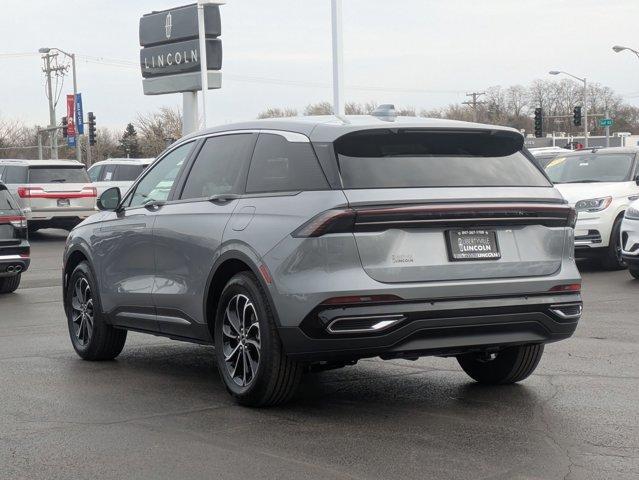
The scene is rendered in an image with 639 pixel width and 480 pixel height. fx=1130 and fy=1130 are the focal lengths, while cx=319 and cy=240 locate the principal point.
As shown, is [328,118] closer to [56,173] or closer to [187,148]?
[187,148]

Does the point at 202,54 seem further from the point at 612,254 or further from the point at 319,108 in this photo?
the point at 319,108

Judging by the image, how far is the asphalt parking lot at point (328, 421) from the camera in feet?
17.9

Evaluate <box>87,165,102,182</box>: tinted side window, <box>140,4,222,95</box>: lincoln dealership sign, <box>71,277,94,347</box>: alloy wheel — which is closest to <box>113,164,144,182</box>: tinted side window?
<box>87,165,102,182</box>: tinted side window

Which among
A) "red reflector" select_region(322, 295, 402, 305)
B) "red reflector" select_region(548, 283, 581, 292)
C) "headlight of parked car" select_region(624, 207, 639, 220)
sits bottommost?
"headlight of parked car" select_region(624, 207, 639, 220)

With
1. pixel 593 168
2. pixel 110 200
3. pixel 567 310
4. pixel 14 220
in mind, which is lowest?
pixel 14 220

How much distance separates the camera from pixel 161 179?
27.4 feet

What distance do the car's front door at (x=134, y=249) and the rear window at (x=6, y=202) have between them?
6419 mm

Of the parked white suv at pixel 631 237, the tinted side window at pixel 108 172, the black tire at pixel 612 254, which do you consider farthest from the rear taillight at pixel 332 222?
the tinted side window at pixel 108 172

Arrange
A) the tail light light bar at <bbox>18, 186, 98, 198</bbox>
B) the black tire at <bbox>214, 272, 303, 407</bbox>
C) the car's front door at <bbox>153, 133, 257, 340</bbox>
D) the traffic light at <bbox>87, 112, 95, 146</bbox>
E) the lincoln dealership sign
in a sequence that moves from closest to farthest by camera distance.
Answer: the black tire at <bbox>214, 272, 303, 407</bbox>, the car's front door at <bbox>153, 133, 257, 340</bbox>, the tail light light bar at <bbox>18, 186, 98, 198</bbox>, the lincoln dealership sign, the traffic light at <bbox>87, 112, 95, 146</bbox>

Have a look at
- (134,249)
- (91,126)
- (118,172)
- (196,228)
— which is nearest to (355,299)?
(196,228)

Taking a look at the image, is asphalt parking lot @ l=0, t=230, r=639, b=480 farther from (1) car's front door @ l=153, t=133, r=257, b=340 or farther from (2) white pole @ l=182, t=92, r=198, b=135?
(2) white pole @ l=182, t=92, r=198, b=135

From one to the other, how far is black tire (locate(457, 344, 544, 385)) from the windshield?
10.5m

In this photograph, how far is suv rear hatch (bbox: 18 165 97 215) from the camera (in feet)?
86.3

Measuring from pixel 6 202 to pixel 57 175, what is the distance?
40.0ft
